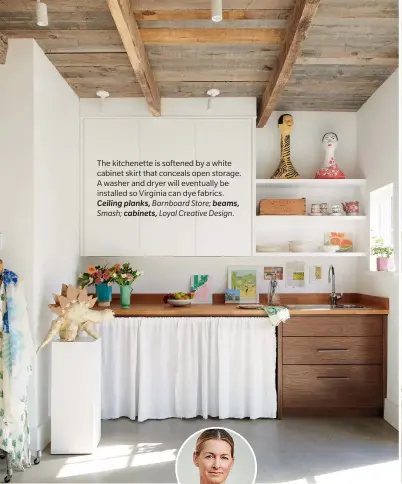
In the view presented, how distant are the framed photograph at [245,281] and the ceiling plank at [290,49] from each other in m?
1.43

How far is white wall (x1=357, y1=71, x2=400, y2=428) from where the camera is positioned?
420 centimetres

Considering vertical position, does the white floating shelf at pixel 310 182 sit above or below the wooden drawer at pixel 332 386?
above

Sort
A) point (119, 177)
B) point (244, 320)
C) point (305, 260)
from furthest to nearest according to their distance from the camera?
point (305, 260), point (119, 177), point (244, 320)

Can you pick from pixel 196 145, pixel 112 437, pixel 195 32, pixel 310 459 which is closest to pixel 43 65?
pixel 195 32

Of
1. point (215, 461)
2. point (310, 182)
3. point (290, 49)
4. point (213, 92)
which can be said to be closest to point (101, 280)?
point (213, 92)

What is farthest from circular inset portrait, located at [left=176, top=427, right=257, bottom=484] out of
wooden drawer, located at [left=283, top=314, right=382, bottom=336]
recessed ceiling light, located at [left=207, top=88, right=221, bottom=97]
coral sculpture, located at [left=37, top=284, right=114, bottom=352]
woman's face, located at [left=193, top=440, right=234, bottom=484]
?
recessed ceiling light, located at [left=207, top=88, right=221, bottom=97]

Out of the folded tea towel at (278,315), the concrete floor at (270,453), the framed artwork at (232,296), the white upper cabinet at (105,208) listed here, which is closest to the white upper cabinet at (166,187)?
the white upper cabinet at (105,208)

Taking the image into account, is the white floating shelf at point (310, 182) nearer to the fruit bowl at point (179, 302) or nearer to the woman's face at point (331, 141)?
the woman's face at point (331, 141)

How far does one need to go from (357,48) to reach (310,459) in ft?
9.03

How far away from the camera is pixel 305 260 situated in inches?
206

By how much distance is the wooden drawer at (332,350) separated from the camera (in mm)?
4445

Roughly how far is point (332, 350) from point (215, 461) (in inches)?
134

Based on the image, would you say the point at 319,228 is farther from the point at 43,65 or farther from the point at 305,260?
the point at 43,65

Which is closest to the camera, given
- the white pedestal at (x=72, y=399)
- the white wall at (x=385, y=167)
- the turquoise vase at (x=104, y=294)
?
the white pedestal at (x=72, y=399)
